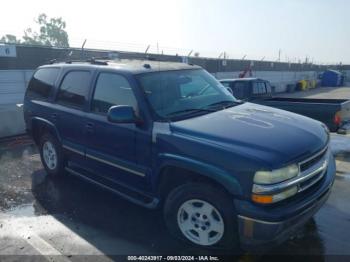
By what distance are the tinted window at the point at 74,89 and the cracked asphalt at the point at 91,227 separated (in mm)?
1458

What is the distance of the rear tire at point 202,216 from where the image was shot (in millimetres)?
3232

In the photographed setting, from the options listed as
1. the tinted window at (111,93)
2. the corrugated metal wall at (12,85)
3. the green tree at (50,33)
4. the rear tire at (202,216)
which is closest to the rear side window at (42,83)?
the tinted window at (111,93)

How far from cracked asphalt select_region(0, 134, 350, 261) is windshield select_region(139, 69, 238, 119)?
59.8 inches

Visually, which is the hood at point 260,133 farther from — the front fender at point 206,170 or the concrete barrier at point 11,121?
the concrete barrier at point 11,121

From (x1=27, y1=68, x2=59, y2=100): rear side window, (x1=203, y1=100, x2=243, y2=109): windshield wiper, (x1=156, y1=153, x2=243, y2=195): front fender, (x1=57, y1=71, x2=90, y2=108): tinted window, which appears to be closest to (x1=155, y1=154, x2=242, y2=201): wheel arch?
(x1=156, y1=153, x2=243, y2=195): front fender

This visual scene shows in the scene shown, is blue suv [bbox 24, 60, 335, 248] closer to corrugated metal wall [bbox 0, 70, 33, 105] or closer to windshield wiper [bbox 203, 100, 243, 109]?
windshield wiper [bbox 203, 100, 243, 109]

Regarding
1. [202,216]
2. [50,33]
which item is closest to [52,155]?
[202,216]

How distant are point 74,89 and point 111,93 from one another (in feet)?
3.21

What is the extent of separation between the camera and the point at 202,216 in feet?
11.3

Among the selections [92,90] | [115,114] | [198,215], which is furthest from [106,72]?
[198,215]

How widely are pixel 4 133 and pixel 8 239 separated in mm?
5801

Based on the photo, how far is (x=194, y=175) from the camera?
3.49 m

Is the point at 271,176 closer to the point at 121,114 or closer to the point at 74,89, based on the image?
the point at 121,114

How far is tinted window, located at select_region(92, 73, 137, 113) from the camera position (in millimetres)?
4113
